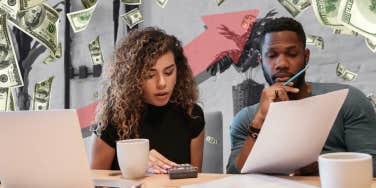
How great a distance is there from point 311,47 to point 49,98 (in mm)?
1497

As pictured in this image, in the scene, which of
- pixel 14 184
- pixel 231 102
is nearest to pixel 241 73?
pixel 231 102

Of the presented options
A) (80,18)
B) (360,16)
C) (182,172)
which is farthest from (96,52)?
(182,172)

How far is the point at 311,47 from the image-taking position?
1.90 metres

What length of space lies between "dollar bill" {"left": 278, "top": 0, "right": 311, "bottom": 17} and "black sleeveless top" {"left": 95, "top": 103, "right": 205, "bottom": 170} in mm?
712

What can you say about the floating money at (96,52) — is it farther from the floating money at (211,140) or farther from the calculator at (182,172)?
the calculator at (182,172)

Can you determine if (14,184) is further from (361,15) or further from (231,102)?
(361,15)

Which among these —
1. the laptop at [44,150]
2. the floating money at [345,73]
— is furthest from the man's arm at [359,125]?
the laptop at [44,150]

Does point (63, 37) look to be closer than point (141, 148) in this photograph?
No

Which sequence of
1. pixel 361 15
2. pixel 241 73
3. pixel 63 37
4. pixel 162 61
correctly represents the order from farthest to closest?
pixel 63 37 → pixel 241 73 → pixel 361 15 → pixel 162 61

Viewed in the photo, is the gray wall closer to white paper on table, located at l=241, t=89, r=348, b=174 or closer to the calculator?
the calculator

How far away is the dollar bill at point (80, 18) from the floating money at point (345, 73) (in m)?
1.33

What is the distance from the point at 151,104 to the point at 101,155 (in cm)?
25

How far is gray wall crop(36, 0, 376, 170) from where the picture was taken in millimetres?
1844

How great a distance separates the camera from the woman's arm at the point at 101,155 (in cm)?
137
